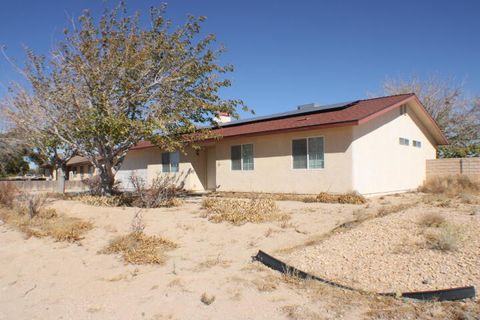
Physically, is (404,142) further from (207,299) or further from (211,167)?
(207,299)

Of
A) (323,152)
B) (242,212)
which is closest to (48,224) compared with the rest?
(242,212)

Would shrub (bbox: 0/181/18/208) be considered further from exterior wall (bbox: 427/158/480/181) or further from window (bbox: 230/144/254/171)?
exterior wall (bbox: 427/158/480/181)

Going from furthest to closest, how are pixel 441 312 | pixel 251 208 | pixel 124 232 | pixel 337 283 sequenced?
pixel 251 208, pixel 124 232, pixel 337 283, pixel 441 312

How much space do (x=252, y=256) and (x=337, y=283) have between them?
1.77 metres

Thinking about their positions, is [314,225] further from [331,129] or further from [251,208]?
[331,129]

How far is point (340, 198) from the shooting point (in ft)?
40.4

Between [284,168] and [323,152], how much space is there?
1.82m

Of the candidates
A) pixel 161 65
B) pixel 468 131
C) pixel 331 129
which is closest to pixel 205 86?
pixel 161 65

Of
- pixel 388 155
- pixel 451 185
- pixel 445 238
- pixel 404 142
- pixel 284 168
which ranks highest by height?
pixel 404 142

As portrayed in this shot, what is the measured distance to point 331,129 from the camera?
45.8 feet

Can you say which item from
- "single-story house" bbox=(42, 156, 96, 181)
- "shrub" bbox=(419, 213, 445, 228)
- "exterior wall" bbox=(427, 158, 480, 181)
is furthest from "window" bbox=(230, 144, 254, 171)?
"single-story house" bbox=(42, 156, 96, 181)

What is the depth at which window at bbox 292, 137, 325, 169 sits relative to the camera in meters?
14.3


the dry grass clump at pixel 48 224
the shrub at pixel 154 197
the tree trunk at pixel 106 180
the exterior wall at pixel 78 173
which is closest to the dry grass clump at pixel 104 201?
the shrub at pixel 154 197

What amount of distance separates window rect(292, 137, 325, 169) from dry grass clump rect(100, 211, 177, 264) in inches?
319
